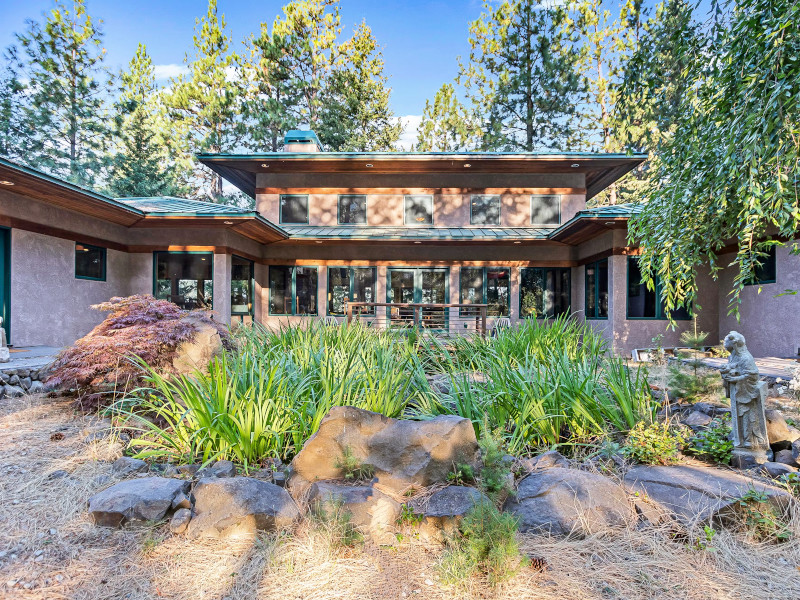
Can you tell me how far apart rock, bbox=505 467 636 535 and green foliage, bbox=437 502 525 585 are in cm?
38

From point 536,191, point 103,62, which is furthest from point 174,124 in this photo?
point 536,191

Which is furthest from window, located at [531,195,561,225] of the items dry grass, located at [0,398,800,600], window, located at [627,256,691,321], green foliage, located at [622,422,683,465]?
dry grass, located at [0,398,800,600]

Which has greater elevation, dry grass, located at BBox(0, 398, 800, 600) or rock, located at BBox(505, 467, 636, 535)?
rock, located at BBox(505, 467, 636, 535)

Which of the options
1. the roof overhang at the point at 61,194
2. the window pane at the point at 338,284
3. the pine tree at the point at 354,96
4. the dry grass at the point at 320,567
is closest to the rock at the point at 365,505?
the dry grass at the point at 320,567

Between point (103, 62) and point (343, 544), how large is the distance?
2714 centimetres

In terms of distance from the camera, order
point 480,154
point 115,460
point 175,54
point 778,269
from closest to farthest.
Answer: point 115,460 < point 778,269 < point 480,154 < point 175,54

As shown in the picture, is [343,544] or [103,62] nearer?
[343,544]

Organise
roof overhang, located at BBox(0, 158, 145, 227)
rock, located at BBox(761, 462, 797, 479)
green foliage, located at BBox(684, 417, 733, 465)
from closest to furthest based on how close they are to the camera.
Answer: rock, located at BBox(761, 462, 797, 479)
green foliage, located at BBox(684, 417, 733, 465)
roof overhang, located at BBox(0, 158, 145, 227)

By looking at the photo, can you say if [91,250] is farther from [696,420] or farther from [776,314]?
[776,314]

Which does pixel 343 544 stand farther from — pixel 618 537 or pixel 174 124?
pixel 174 124

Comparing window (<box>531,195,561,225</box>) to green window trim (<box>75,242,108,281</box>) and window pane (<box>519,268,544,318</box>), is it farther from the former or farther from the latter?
green window trim (<box>75,242,108,281</box>)

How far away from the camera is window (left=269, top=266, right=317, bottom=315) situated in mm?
12344

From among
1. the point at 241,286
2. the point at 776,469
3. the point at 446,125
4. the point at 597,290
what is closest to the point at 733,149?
the point at 776,469

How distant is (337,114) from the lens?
21125 millimetres
